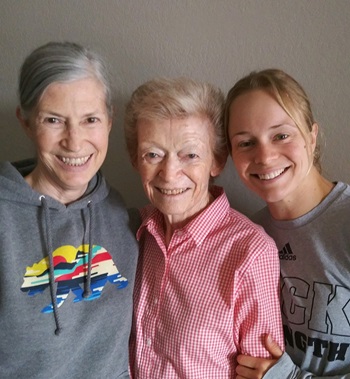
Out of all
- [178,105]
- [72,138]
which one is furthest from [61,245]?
[178,105]

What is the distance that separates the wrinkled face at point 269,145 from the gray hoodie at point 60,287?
20.9 inches

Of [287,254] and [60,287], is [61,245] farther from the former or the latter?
[287,254]

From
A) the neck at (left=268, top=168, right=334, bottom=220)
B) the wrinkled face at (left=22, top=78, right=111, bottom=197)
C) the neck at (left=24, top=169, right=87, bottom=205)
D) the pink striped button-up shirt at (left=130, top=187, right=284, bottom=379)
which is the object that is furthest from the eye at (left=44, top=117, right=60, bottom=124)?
the neck at (left=268, top=168, right=334, bottom=220)

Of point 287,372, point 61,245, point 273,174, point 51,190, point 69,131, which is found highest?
point 69,131

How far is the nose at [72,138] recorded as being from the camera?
1.23 metres

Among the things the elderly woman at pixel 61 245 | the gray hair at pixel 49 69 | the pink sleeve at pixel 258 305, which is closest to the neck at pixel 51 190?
the elderly woman at pixel 61 245

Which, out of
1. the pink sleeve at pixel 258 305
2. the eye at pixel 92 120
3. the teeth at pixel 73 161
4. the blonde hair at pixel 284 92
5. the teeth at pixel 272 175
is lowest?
the pink sleeve at pixel 258 305

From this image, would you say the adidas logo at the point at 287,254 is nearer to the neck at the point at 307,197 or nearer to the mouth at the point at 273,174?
the neck at the point at 307,197

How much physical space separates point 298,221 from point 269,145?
0.29 meters

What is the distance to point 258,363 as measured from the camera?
123cm

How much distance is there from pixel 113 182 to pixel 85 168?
60 cm

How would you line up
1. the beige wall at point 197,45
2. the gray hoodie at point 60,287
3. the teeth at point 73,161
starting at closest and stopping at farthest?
1. the gray hoodie at point 60,287
2. the teeth at point 73,161
3. the beige wall at point 197,45

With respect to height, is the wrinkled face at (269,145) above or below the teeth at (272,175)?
above

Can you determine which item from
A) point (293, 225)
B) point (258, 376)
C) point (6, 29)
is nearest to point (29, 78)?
point (6, 29)
